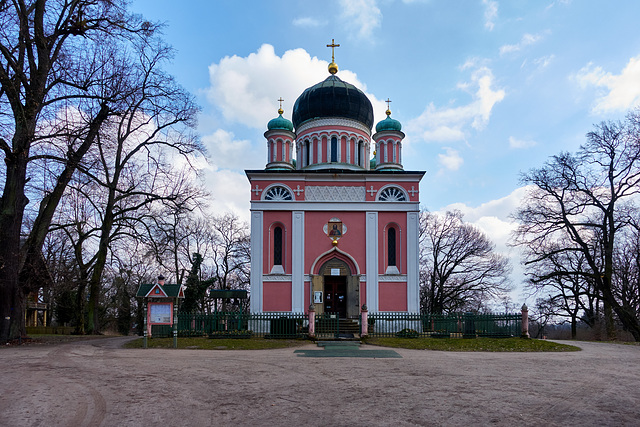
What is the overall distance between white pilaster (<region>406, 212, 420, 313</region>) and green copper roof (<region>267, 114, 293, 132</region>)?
8451 millimetres

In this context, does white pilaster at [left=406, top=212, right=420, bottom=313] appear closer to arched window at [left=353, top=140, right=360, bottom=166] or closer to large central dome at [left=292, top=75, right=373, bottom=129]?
arched window at [left=353, top=140, right=360, bottom=166]

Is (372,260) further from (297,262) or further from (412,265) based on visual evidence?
(297,262)

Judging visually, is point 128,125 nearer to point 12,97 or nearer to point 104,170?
point 104,170

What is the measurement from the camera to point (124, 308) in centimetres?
3709

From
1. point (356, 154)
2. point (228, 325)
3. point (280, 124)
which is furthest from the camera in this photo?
point (356, 154)

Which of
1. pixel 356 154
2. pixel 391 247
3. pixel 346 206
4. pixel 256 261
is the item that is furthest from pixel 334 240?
pixel 356 154

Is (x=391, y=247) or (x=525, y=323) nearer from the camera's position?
(x=525, y=323)

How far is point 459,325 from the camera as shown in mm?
21453

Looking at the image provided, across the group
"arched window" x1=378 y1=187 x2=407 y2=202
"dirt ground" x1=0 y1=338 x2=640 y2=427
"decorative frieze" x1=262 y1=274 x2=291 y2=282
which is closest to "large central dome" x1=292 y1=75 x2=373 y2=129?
"arched window" x1=378 y1=187 x2=407 y2=202

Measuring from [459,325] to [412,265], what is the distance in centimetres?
477

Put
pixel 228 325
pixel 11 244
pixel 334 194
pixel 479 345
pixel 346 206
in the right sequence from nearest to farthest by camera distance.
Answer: pixel 11 244 → pixel 479 345 → pixel 228 325 → pixel 346 206 → pixel 334 194

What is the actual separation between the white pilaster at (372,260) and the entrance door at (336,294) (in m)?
1.33

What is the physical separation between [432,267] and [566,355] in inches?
1069

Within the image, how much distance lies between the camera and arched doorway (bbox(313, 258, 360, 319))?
83.3 ft
